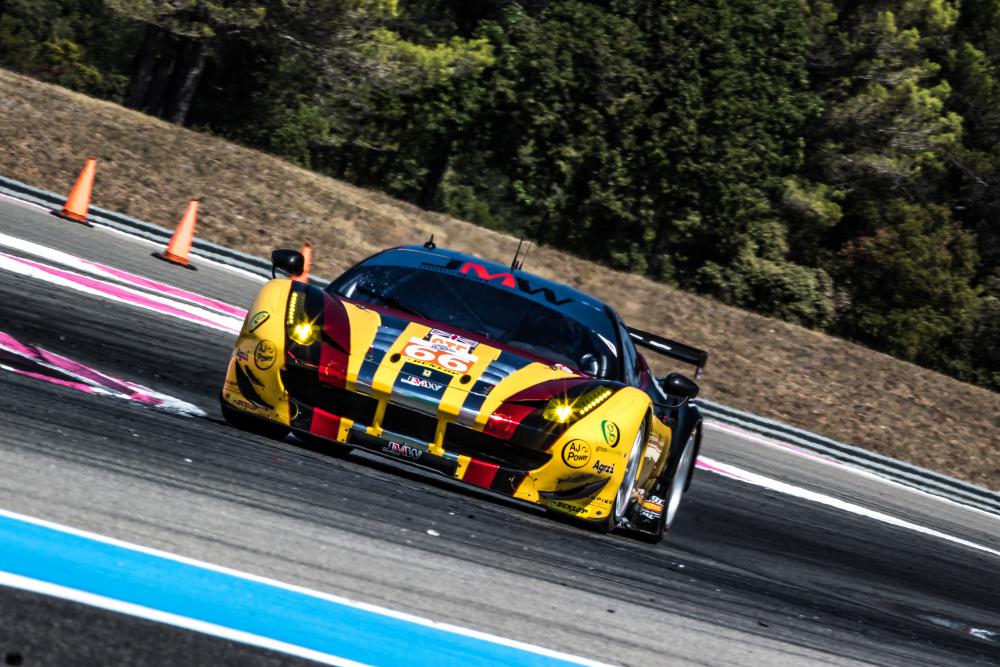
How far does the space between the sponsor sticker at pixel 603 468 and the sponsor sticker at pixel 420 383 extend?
820 millimetres

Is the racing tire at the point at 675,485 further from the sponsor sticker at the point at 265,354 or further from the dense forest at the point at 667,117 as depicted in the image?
the dense forest at the point at 667,117

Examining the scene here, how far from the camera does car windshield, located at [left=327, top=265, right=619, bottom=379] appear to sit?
726cm

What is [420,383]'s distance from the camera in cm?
636

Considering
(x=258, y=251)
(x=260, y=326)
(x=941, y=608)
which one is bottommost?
(x=258, y=251)

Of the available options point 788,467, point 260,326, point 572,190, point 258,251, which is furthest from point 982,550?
point 572,190

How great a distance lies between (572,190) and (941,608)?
28.9m

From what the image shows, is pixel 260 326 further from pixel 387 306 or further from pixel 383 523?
pixel 383 523

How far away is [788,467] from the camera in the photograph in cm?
1445

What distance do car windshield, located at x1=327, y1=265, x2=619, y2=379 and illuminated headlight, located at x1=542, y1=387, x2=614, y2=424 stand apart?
17.8 inches

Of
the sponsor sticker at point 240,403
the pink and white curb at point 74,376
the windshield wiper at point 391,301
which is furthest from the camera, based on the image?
the windshield wiper at point 391,301

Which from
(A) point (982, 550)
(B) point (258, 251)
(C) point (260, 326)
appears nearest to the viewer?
(C) point (260, 326)

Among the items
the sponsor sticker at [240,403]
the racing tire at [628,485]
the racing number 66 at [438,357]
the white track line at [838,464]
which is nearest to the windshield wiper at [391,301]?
the racing number 66 at [438,357]

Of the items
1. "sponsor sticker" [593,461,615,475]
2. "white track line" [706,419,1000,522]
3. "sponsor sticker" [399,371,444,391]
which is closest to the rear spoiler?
"sponsor sticker" [593,461,615,475]

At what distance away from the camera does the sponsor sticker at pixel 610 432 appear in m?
6.55
